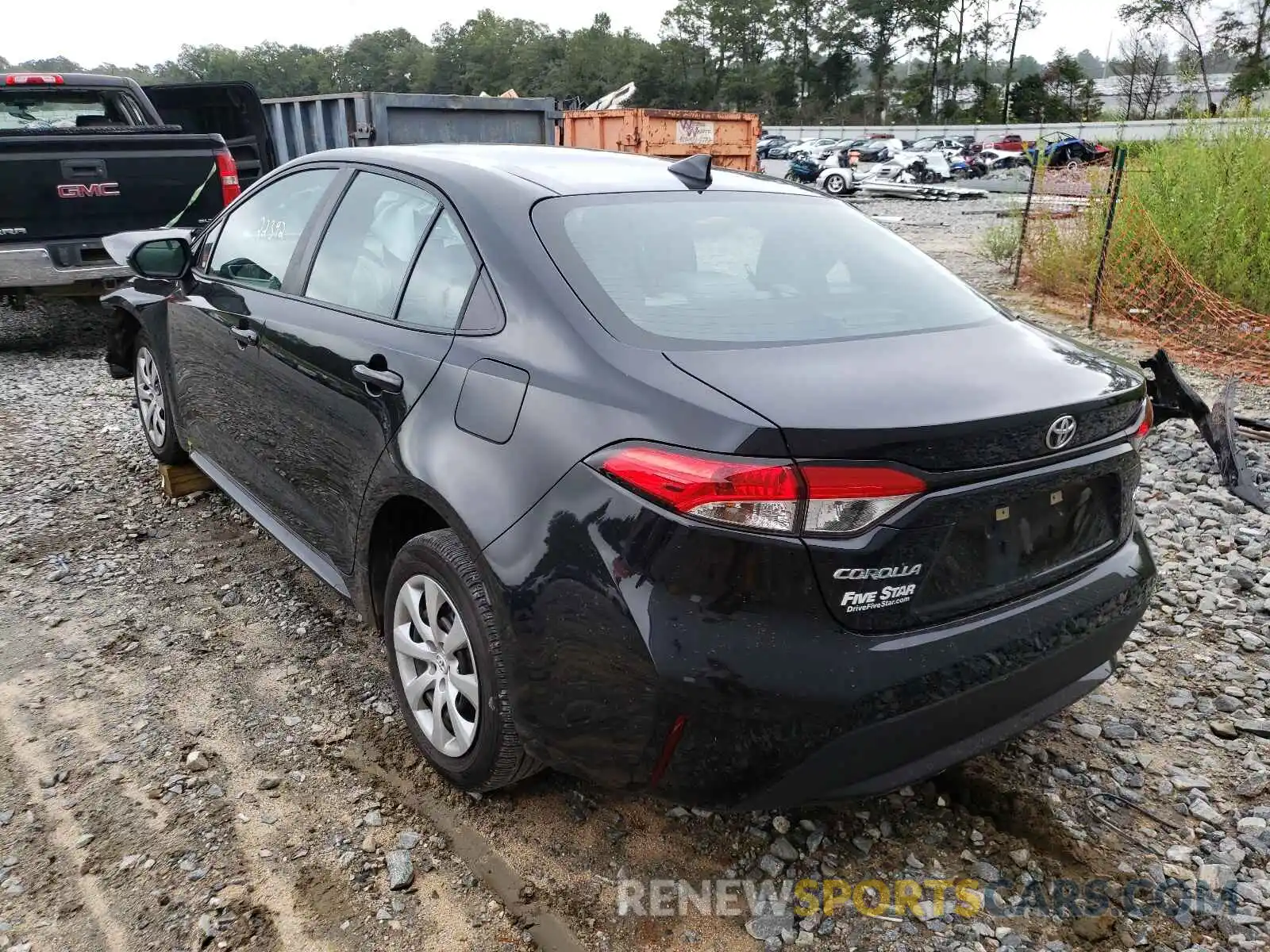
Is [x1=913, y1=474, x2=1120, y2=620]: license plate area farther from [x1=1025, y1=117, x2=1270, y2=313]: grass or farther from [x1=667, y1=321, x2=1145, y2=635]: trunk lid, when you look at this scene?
[x1=1025, y1=117, x2=1270, y2=313]: grass

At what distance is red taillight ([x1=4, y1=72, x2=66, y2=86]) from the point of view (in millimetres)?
7980

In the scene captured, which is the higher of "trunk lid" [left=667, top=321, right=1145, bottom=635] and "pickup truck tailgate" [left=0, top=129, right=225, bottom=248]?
"pickup truck tailgate" [left=0, top=129, right=225, bottom=248]

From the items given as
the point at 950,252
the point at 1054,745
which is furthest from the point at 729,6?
the point at 1054,745

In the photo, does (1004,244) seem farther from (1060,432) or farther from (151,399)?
(1060,432)

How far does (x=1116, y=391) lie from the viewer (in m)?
2.23

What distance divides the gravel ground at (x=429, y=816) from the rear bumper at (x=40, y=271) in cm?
369

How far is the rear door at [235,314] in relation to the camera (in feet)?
11.1

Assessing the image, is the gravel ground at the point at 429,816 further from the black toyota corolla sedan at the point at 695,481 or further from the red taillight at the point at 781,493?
the red taillight at the point at 781,493

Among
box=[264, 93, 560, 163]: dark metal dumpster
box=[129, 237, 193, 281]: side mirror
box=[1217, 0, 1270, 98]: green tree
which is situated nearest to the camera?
box=[129, 237, 193, 281]: side mirror

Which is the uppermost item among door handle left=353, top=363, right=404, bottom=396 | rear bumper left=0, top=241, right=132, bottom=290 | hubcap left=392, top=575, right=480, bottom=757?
door handle left=353, top=363, right=404, bottom=396

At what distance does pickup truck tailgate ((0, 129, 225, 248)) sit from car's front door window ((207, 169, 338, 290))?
3718mm

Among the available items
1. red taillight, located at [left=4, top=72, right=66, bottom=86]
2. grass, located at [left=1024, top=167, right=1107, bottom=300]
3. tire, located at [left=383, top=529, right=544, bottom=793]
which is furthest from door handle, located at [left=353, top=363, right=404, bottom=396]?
grass, located at [left=1024, top=167, right=1107, bottom=300]

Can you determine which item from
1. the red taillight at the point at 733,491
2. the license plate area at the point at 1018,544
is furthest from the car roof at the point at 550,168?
the license plate area at the point at 1018,544

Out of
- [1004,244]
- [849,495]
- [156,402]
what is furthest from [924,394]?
[1004,244]
